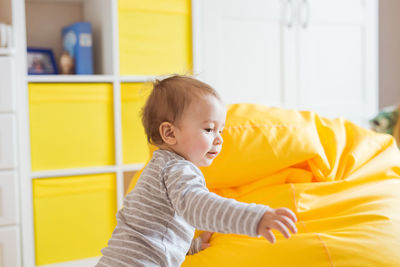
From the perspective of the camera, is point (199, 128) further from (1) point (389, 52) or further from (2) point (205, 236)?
(1) point (389, 52)

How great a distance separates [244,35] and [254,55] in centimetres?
12

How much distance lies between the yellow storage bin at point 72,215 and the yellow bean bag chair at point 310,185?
3.24ft

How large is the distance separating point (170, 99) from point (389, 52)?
2.90 meters

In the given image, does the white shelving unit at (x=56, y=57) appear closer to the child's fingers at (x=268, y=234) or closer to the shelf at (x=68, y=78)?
the shelf at (x=68, y=78)

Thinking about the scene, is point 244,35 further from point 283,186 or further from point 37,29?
point 283,186

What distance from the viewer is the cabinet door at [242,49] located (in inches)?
98.6

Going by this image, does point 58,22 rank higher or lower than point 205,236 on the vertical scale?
higher

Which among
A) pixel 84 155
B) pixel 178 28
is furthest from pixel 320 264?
pixel 178 28

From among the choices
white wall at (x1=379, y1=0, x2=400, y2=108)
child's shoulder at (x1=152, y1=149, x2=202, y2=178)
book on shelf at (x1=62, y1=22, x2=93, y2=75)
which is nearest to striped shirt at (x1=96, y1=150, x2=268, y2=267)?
child's shoulder at (x1=152, y1=149, x2=202, y2=178)

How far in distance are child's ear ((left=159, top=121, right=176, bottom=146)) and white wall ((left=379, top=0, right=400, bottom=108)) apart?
284 cm

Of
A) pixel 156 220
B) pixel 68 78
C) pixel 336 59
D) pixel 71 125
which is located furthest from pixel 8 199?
pixel 336 59

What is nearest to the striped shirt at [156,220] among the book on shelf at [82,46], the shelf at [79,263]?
the shelf at [79,263]

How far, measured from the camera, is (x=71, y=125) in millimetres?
2193

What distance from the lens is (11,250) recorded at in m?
2.05
